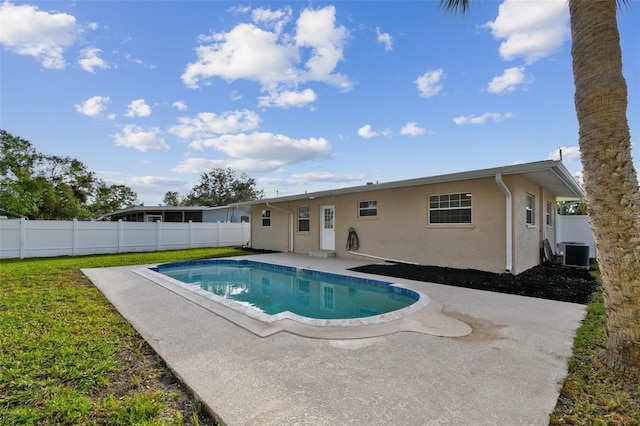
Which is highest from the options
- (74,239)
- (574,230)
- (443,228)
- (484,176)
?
(484,176)

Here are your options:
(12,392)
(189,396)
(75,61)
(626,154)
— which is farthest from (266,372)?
(75,61)

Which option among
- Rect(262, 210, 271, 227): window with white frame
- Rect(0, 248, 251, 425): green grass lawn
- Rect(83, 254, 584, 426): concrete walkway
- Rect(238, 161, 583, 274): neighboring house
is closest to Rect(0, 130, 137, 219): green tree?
Rect(262, 210, 271, 227): window with white frame

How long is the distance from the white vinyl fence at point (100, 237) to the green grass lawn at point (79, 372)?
9708 millimetres

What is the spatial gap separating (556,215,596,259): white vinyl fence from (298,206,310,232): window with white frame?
35.2 feet

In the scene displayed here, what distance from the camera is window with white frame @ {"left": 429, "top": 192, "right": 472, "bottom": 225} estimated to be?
8.92 meters

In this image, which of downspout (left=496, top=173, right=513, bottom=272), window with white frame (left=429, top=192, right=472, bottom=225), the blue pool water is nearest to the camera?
the blue pool water

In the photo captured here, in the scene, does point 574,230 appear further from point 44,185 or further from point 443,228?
point 44,185

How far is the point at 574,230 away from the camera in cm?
1275

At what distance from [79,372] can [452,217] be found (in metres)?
8.99

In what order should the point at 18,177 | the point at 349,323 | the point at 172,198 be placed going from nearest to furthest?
the point at 349,323 → the point at 18,177 → the point at 172,198

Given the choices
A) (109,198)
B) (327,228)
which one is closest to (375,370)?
(327,228)

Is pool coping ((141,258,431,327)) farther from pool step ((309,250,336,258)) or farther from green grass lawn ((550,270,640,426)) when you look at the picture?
pool step ((309,250,336,258))

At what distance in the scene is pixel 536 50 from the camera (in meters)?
7.92

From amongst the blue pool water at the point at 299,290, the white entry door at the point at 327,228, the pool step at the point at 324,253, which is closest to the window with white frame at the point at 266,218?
the white entry door at the point at 327,228
